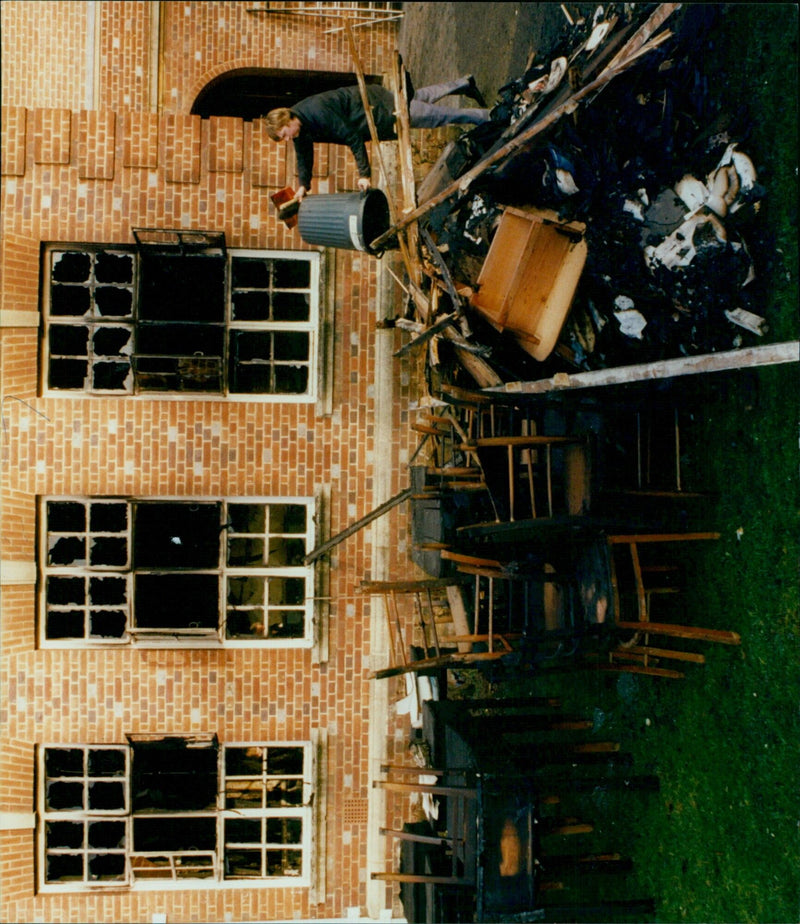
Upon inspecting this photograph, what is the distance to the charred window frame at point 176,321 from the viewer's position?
8.28 meters

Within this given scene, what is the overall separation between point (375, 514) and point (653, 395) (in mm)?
3420

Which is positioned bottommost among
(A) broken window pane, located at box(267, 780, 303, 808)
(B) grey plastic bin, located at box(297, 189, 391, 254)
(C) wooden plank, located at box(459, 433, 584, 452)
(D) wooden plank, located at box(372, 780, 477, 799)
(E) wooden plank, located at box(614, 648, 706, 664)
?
(A) broken window pane, located at box(267, 780, 303, 808)

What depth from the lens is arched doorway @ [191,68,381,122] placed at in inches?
381

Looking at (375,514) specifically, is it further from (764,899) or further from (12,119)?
(12,119)

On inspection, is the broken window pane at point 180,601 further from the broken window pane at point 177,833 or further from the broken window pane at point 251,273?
the broken window pane at point 251,273

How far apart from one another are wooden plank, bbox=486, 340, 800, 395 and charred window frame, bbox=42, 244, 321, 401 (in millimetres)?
3630

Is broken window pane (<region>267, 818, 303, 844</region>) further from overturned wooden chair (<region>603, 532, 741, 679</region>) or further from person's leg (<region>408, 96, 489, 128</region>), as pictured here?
person's leg (<region>408, 96, 489, 128</region>)

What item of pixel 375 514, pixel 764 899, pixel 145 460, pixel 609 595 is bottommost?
pixel 764 899

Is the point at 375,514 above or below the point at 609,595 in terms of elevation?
above

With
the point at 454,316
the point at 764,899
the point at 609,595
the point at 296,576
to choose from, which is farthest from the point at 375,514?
the point at 764,899

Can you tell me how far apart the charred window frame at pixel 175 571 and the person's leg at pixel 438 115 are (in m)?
4.42

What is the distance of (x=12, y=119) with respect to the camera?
8.20 metres

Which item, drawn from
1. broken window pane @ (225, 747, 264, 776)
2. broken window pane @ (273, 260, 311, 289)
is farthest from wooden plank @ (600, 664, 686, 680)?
broken window pane @ (273, 260, 311, 289)

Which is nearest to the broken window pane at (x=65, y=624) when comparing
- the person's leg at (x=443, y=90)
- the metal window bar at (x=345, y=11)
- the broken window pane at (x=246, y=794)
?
the broken window pane at (x=246, y=794)
